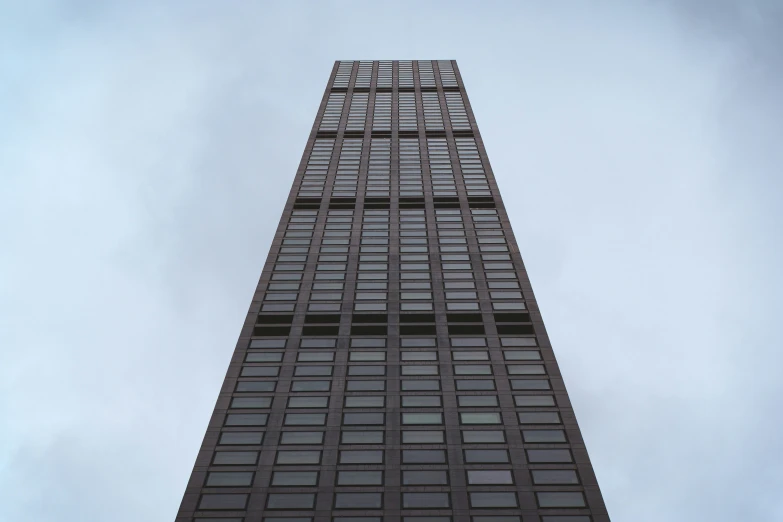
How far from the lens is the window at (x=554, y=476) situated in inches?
1919

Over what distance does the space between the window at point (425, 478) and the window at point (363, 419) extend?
17.5 feet

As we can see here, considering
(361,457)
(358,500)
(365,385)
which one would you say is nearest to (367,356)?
(365,385)

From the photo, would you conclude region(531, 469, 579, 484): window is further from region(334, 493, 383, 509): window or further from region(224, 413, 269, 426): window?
region(224, 413, 269, 426): window

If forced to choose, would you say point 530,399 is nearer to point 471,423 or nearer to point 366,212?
point 471,423

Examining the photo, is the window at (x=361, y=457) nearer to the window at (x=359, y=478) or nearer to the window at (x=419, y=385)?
the window at (x=359, y=478)

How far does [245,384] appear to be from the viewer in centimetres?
5844

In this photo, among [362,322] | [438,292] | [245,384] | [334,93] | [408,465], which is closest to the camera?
[408,465]

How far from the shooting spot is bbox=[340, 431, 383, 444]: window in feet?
171

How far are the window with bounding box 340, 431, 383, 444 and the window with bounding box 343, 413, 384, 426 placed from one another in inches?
36.9

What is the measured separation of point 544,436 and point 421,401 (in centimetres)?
866

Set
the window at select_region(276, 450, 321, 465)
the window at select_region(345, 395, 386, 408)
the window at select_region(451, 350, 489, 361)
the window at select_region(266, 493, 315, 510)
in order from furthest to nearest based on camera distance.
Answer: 1. the window at select_region(451, 350, 489, 361)
2. the window at select_region(345, 395, 386, 408)
3. the window at select_region(276, 450, 321, 465)
4. the window at select_region(266, 493, 315, 510)

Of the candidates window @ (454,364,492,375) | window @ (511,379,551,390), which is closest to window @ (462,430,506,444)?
window @ (511,379,551,390)

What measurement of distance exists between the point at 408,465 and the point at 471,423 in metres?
5.99

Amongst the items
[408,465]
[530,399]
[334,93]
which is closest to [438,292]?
[530,399]
